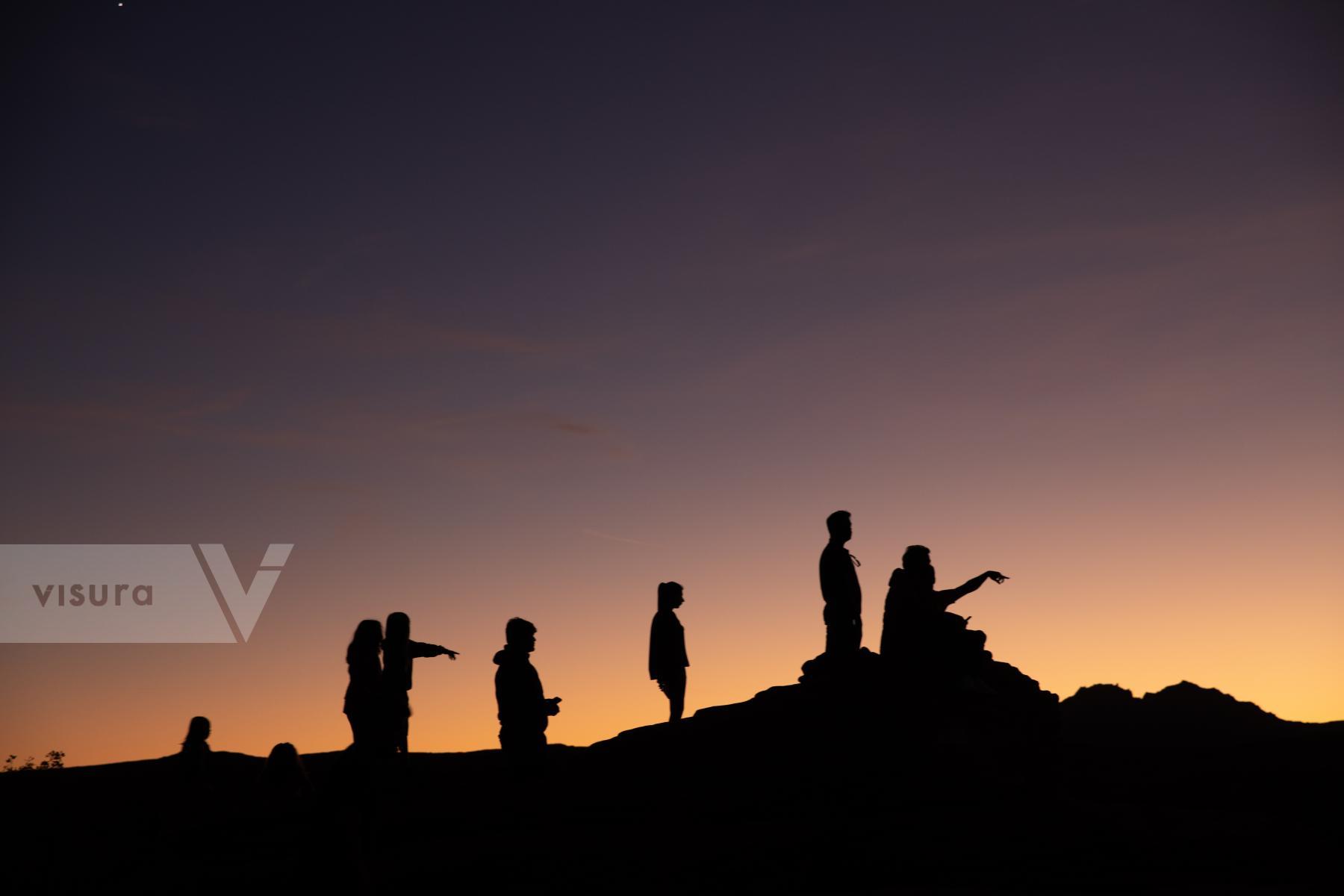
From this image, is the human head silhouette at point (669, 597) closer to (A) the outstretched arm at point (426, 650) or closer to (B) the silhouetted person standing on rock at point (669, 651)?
(B) the silhouetted person standing on rock at point (669, 651)

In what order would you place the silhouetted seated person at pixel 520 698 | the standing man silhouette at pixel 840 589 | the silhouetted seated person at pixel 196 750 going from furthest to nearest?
the standing man silhouette at pixel 840 589 → the silhouetted seated person at pixel 520 698 → the silhouetted seated person at pixel 196 750

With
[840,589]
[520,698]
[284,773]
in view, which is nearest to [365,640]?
[520,698]

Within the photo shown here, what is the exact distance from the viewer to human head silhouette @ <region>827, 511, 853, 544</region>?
1535 centimetres

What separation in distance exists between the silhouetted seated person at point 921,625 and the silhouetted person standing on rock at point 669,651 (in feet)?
11.0

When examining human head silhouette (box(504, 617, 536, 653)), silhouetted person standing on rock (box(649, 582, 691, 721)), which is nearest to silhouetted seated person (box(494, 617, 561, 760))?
human head silhouette (box(504, 617, 536, 653))

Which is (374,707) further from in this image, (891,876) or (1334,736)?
(1334,736)

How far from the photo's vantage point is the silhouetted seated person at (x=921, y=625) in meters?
14.9

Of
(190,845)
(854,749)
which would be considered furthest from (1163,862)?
(190,845)

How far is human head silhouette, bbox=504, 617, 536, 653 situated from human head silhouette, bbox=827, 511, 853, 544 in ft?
14.4

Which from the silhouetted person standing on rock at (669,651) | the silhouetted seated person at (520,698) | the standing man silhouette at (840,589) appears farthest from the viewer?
the silhouetted person standing on rock at (669,651)

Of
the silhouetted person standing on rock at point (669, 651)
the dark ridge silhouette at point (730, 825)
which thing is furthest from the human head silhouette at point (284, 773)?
the silhouetted person standing on rock at point (669, 651)

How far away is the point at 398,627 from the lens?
14445mm

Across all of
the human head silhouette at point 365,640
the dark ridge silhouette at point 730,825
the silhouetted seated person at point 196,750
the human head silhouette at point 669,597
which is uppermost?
the human head silhouette at point 669,597

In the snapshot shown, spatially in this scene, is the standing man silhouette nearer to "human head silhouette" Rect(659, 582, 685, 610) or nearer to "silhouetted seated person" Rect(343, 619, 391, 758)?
"human head silhouette" Rect(659, 582, 685, 610)
